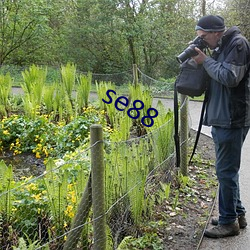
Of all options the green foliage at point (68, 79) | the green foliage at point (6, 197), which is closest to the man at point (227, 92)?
the green foliage at point (6, 197)

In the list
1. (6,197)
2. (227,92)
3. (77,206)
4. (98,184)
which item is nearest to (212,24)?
(227,92)

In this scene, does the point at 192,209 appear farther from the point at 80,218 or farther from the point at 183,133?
the point at 80,218

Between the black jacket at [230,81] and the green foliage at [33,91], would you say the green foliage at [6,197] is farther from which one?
the green foliage at [33,91]

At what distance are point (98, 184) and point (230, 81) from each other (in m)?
1.23

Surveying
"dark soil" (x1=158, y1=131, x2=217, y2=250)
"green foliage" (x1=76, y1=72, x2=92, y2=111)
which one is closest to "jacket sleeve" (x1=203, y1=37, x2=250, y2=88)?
"dark soil" (x1=158, y1=131, x2=217, y2=250)

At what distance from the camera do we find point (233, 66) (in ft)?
9.07

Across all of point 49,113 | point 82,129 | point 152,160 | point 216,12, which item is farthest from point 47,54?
point 152,160

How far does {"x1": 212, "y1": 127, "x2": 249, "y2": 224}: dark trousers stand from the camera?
2.97 meters

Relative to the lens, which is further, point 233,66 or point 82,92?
point 82,92

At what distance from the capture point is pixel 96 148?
230 centimetres

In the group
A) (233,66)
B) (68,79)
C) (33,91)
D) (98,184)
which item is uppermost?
(233,66)

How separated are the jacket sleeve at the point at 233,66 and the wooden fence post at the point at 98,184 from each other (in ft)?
3.44

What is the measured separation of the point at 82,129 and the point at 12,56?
12668 millimetres

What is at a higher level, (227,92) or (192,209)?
(227,92)
